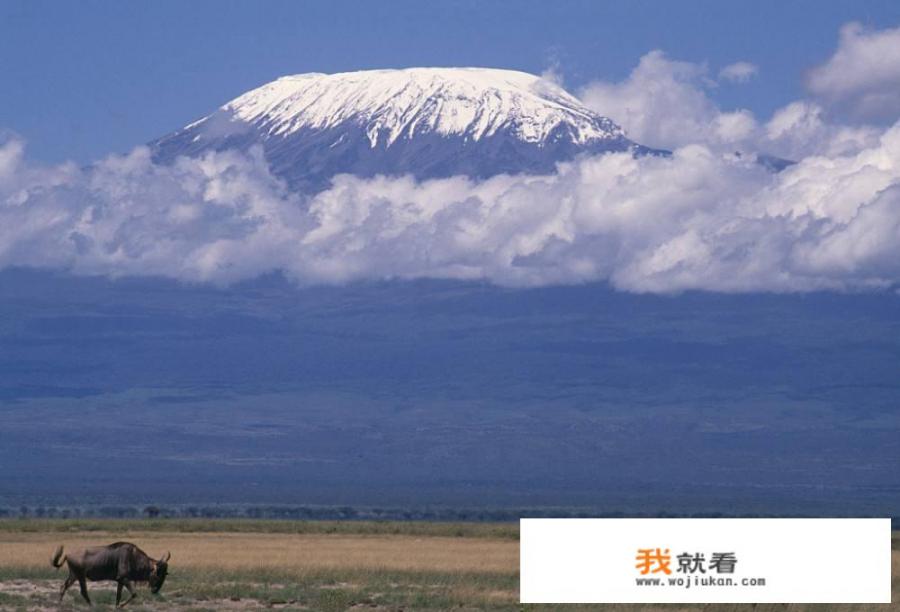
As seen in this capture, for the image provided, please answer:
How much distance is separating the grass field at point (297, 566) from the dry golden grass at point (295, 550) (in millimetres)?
37

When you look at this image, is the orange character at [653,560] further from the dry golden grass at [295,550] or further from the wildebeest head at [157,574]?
the dry golden grass at [295,550]

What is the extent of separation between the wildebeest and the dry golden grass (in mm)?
9675

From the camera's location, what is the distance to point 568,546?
31375 mm

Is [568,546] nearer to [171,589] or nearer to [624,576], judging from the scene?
[624,576]

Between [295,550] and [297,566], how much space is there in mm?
9107

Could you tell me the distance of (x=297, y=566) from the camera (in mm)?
44438

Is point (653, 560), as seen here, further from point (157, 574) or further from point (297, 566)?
point (297, 566)

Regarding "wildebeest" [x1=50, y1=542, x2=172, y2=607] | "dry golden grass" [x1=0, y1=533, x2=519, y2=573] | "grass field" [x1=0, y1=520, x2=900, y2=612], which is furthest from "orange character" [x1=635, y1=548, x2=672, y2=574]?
"dry golden grass" [x1=0, y1=533, x2=519, y2=573]

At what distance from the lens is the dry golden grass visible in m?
46.3

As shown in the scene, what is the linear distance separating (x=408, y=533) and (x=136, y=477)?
129m

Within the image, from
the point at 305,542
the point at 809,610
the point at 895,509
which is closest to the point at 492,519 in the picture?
the point at 305,542

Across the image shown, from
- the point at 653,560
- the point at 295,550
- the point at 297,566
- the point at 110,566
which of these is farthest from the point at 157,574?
the point at 295,550

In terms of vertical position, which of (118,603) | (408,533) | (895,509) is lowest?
(118,603)

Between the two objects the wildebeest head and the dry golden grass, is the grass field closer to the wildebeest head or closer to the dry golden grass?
the dry golden grass
